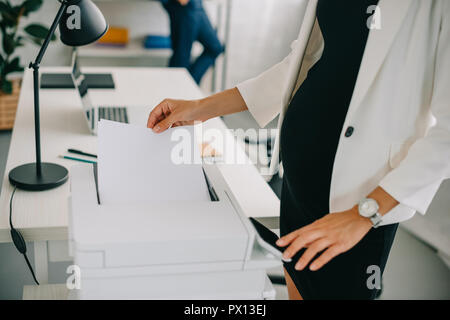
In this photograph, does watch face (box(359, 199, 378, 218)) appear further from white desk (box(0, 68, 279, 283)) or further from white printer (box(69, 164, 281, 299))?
white desk (box(0, 68, 279, 283))

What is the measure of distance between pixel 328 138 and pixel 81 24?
66cm

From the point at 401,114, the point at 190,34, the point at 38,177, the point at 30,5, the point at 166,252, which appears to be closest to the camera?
the point at 166,252

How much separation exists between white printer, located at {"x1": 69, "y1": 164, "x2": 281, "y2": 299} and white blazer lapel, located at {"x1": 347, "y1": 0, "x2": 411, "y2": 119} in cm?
36

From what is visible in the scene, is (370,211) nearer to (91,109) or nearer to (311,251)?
(311,251)

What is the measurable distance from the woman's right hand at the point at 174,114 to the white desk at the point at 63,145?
1.08 ft

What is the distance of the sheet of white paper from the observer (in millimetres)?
799

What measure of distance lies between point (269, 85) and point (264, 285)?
23.5 inches

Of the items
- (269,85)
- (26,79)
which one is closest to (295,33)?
(26,79)

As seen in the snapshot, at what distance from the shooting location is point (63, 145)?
61.5 inches

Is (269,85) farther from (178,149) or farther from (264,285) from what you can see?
(264,285)

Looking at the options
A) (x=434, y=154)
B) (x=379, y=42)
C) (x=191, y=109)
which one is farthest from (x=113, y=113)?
(x=434, y=154)

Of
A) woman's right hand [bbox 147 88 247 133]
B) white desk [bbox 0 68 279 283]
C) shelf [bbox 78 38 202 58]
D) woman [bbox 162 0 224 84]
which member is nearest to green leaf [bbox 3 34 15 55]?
shelf [bbox 78 38 202 58]

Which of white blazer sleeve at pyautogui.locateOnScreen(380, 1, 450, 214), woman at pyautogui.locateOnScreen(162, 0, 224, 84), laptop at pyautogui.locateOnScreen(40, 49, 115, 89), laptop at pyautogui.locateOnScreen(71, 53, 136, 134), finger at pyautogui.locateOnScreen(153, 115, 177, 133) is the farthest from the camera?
woman at pyautogui.locateOnScreen(162, 0, 224, 84)

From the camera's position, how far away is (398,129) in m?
0.91
